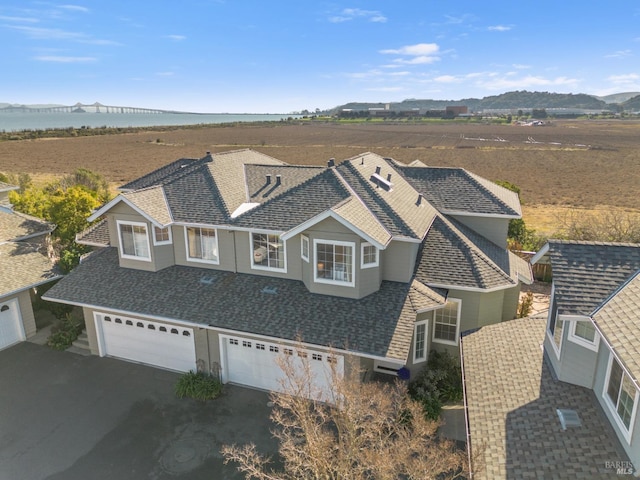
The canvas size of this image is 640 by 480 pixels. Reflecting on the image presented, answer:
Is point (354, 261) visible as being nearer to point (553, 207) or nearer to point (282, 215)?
point (282, 215)

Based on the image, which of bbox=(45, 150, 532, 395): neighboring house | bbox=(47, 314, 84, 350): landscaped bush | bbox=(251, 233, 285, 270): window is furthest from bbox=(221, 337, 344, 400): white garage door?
bbox=(47, 314, 84, 350): landscaped bush

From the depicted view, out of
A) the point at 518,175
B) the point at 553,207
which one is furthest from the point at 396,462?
the point at 518,175

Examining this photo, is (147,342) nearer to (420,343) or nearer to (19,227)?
(420,343)

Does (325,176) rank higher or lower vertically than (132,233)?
higher

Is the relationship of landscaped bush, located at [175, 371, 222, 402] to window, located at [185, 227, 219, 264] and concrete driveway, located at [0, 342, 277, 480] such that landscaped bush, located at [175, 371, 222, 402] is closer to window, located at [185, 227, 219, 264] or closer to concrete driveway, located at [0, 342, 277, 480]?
concrete driveway, located at [0, 342, 277, 480]

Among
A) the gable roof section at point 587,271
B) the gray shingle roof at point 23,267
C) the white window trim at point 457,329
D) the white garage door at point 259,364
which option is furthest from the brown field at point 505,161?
the gray shingle roof at point 23,267

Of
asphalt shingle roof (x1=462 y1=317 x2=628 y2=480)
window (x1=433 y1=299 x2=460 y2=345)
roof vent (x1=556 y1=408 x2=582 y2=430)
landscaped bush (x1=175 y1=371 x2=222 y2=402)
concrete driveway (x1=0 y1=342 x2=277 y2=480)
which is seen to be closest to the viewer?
asphalt shingle roof (x1=462 y1=317 x2=628 y2=480)
